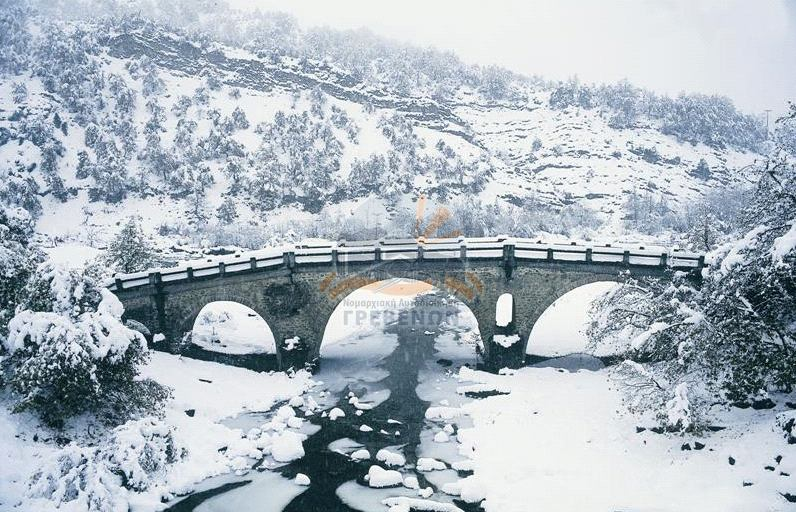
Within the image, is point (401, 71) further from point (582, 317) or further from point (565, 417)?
point (565, 417)

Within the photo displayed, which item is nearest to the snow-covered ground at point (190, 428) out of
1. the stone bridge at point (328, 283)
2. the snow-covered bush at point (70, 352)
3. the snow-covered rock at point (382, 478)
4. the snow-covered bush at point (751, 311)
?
the snow-covered bush at point (70, 352)

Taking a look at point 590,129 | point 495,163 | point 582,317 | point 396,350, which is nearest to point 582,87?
point 590,129

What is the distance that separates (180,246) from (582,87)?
14311 centimetres

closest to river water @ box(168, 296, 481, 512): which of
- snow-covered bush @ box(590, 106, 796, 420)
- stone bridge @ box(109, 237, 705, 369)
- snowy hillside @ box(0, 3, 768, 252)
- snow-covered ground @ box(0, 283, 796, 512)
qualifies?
snow-covered ground @ box(0, 283, 796, 512)

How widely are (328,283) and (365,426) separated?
8.61 m

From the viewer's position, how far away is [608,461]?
700 inches

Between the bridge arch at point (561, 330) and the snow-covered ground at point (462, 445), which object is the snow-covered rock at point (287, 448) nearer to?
the snow-covered ground at point (462, 445)

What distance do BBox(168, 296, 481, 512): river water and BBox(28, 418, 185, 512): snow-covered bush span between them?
1.61 m

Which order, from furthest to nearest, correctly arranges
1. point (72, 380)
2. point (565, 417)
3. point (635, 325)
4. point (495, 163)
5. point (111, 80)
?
point (495, 163) → point (111, 80) → point (565, 417) → point (635, 325) → point (72, 380)

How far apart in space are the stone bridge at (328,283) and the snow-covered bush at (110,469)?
1056cm

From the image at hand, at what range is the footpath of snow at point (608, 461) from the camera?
14219 millimetres

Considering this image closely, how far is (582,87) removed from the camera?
6604 inches

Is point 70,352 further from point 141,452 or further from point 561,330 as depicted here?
point 561,330

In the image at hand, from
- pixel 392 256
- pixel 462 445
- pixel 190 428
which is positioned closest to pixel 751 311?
pixel 462 445
